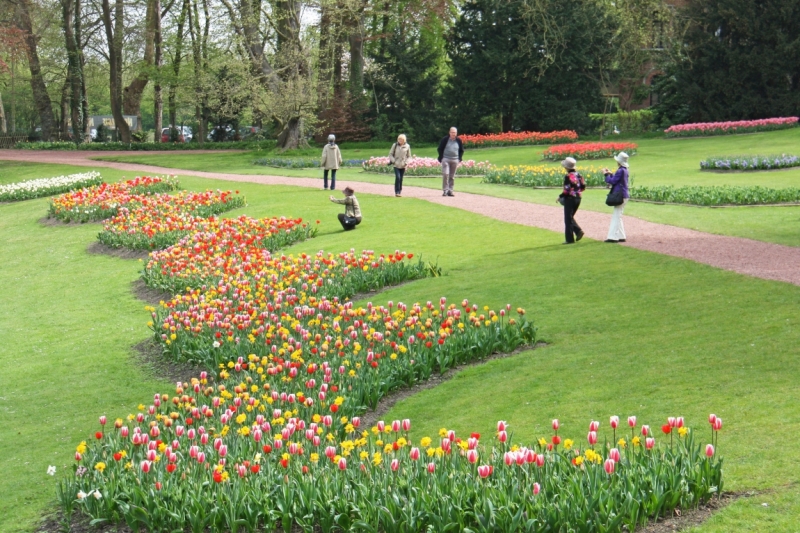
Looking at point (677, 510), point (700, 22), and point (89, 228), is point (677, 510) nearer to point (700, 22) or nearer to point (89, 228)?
point (89, 228)

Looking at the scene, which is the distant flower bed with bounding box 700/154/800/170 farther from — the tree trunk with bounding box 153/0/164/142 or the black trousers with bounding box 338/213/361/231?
the tree trunk with bounding box 153/0/164/142

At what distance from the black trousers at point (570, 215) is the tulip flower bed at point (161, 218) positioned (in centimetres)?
700

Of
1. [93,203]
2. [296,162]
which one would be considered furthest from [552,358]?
[296,162]

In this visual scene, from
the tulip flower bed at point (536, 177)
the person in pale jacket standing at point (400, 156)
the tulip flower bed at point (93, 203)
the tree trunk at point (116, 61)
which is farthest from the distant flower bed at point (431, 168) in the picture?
the tree trunk at point (116, 61)

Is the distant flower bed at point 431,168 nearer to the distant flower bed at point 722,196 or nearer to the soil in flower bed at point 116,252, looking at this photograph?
the distant flower bed at point 722,196

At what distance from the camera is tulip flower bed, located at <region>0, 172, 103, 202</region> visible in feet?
94.5

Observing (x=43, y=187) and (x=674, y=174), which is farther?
(x=43, y=187)

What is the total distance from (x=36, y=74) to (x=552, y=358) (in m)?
47.7

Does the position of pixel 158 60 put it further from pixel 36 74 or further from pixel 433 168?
pixel 433 168

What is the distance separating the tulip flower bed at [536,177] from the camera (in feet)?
78.8

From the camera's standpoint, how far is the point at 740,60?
3666 centimetres

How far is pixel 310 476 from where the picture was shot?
5977mm

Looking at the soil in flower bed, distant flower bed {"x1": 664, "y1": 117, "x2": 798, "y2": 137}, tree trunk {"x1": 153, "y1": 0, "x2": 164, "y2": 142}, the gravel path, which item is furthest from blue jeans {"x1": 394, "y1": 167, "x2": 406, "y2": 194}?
tree trunk {"x1": 153, "y1": 0, "x2": 164, "y2": 142}

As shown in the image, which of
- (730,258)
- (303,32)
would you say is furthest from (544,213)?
(303,32)
